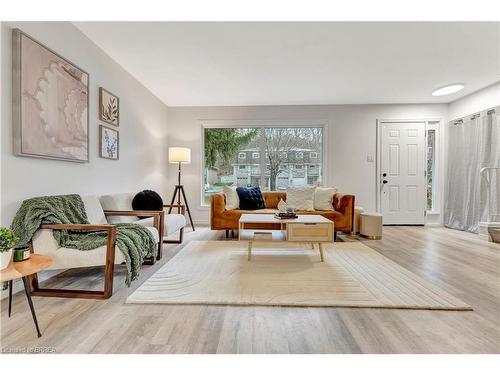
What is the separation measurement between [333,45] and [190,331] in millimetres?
3178

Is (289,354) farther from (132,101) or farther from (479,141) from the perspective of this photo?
(479,141)

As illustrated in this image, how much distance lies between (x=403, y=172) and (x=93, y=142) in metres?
5.44

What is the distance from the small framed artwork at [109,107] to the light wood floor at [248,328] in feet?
6.94

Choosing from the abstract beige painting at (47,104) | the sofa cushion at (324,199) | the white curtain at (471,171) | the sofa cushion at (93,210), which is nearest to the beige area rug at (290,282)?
the sofa cushion at (93,210)

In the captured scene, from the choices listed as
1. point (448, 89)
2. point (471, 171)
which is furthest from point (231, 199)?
point (471, 171)

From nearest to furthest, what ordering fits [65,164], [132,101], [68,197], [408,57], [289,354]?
1. [289,354]
2. [68,197]
3. [65,164]
4. [408,57]
5. [132,101]

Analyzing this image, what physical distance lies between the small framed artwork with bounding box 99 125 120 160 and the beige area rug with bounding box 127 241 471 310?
5.12 ft

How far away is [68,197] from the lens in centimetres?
252

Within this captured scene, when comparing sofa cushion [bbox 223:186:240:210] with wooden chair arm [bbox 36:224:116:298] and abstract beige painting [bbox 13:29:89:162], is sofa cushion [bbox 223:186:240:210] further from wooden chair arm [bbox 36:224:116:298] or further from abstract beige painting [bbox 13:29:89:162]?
wooden chair arm [bbox 36:224:116:298]

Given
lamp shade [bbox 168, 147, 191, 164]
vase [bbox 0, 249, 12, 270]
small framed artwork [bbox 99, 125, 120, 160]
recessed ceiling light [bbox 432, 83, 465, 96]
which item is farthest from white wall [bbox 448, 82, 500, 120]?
vase [bbox 0, 249, 12, 270]

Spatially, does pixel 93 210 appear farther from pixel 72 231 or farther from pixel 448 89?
pixel 448 89

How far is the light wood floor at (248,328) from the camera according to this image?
1.51m

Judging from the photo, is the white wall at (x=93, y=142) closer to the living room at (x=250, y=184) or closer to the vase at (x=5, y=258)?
the living room at (x=250, y=184)
